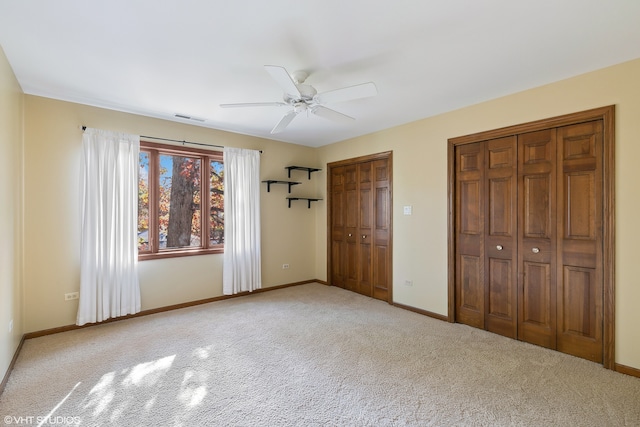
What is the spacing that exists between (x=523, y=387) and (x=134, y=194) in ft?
14.3

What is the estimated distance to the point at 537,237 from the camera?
294cm

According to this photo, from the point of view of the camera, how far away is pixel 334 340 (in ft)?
10.0

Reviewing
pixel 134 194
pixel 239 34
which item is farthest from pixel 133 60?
pixel 134 194

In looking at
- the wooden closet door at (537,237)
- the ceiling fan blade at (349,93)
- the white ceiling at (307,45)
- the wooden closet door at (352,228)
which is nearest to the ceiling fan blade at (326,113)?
the ceiling fan blade at (349,93)

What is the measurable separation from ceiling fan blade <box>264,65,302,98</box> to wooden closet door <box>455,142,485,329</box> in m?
2.23

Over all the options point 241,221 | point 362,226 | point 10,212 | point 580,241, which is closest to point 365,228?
point 362,226

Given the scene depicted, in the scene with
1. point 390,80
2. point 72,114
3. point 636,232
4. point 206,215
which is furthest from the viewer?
point 206,215

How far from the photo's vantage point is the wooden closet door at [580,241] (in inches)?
101

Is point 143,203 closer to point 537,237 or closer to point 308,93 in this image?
point 308,93

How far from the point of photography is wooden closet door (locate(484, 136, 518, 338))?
3.10 metres

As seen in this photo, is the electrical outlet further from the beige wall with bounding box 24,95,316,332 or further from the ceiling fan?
the ceiling fan

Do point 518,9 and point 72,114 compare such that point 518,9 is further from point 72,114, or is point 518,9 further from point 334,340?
point 72,114

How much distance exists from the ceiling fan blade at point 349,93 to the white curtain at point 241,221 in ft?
7.70

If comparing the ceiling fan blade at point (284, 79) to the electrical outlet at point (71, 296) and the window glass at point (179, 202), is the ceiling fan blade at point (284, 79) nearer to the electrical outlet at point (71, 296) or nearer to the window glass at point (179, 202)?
the window glass at point (179, 202)
